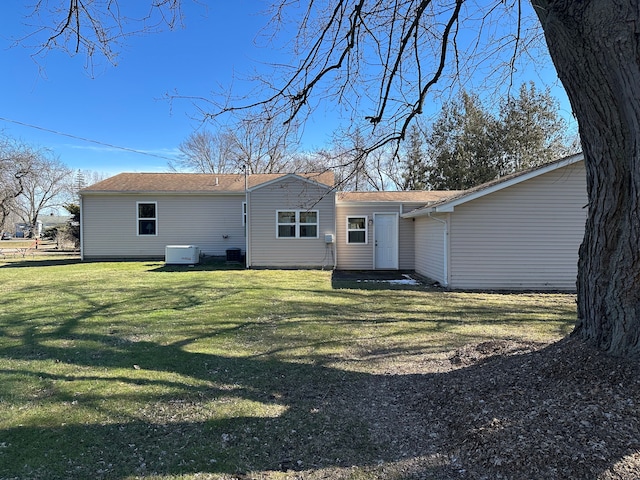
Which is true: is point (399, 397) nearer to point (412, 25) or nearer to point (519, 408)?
point (519, 408)

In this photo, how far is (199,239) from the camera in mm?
16438

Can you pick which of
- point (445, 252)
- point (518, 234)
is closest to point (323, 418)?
point (445, 252)

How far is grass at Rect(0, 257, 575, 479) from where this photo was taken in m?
2.61

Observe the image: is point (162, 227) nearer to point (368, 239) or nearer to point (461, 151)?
point (368, 239)

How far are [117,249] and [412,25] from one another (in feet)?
50.7

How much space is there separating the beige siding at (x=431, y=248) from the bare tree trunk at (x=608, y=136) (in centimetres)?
752

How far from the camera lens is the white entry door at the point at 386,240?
14.6m

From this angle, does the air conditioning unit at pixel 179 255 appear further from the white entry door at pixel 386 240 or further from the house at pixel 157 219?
the white entry door at pixel 386 240

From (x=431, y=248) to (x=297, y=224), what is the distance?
15.7 ft

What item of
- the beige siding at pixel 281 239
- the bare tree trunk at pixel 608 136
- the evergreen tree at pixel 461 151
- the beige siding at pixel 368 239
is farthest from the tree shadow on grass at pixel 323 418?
the evergreen tree at pixel 461 151

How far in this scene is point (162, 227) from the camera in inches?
647

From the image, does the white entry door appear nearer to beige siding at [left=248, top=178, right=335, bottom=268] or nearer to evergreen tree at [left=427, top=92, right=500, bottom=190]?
beige siding at [left=248, top=178, right=335, bottom=268]

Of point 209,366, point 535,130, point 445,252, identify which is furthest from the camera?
point 535,130

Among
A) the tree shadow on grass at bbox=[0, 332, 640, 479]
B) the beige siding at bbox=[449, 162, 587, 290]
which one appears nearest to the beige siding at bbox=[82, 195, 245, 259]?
the beige siding at bbox=[449, 162, 587, 290]
